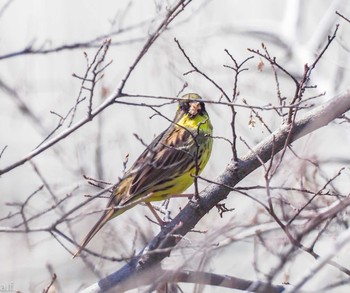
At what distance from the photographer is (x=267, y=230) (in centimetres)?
723

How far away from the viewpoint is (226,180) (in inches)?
246

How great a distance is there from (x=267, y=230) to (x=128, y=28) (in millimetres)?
3025

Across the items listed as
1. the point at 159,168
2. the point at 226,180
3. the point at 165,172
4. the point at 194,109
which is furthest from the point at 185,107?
the point at 226,180

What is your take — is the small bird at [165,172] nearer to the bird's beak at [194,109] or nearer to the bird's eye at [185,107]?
the bird's beak at [194,109]

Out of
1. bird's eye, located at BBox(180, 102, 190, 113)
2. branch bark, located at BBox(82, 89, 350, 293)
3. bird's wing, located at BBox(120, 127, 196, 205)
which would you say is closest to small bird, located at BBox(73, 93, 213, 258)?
bird's wing, located at BBox(120, 127, 196, 205)

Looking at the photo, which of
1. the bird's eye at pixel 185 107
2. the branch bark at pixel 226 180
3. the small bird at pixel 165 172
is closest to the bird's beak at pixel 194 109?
the small bird at pixel 165 172

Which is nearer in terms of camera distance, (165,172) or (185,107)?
(165,172)

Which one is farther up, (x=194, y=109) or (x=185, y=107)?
(x=185, y=107)

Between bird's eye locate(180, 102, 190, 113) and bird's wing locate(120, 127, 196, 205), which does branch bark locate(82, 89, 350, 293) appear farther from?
bird's eye locate(180, 102, 190, 113)

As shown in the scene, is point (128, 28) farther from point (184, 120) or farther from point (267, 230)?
point (267, 230)

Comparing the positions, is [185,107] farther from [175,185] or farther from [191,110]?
[175,185]

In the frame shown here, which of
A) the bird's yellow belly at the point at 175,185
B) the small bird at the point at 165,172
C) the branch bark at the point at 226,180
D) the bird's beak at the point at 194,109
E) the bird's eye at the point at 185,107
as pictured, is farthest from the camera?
the bird's eye at the point at 185,107

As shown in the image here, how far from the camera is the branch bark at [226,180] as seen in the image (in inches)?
230

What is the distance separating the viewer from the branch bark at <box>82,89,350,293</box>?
19.1ft
